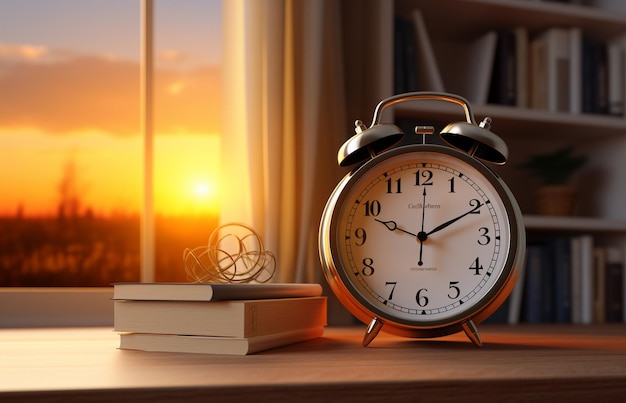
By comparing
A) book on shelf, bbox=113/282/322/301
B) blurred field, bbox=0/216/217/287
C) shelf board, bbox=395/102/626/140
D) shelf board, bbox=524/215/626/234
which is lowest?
blurred field, bbox=0/216/217/287

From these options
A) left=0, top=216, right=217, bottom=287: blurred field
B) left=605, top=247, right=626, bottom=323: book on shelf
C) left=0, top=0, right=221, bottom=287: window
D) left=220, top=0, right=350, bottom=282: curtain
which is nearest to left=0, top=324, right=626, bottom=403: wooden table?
left=220, top=0, right=350, bottom=282: curtain

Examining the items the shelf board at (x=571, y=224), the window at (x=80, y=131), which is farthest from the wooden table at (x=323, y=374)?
the window at (x=80, y=131)

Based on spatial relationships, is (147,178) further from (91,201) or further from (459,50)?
(91,201)

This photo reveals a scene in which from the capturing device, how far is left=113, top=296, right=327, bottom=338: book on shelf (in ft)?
2.79

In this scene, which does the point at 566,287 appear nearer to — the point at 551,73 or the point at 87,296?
the point at 551,73

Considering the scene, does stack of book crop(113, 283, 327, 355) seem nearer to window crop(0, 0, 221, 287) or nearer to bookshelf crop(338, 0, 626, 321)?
bookshelf crop(338, 0, 626, 321)

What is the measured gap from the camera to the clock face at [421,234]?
0.97m

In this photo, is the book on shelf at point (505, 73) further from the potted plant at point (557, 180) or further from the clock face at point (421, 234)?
the clock face at point (421, 234)

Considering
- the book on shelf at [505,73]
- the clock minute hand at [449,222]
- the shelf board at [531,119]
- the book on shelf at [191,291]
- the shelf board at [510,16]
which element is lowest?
the book on shelf at [191,291]

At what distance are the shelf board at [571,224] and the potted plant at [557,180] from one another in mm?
78

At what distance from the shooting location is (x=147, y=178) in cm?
178

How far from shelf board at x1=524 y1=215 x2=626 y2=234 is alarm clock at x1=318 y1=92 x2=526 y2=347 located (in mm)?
796

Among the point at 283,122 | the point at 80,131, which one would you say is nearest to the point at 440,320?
the point at 283,122

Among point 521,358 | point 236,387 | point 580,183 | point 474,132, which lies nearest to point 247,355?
point 236,387
